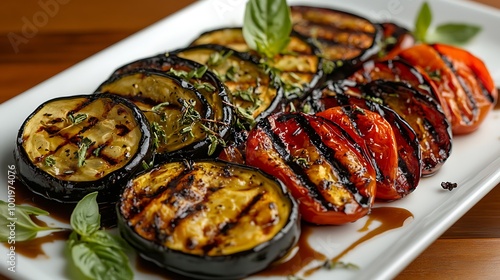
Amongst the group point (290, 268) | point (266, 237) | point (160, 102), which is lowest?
point (290, 268)

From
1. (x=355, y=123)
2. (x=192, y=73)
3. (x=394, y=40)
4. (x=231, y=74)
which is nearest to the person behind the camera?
(x=355, y=123)

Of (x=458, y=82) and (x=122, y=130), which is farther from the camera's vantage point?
(x=458, y=82)

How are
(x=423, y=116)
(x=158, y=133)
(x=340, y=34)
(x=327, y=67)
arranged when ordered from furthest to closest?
(x=340, y=34) < (x=327, y=67) < (x=423, y=116) < (x=158, y=133)

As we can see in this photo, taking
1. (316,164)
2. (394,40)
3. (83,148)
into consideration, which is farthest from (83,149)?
(394,40)

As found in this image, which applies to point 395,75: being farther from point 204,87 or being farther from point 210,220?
point 210,220

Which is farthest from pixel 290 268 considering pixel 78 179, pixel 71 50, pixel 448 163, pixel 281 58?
pixel 71 50

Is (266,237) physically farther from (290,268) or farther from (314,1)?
(314,1)

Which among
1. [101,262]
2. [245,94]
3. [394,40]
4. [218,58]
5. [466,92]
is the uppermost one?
[218,58]

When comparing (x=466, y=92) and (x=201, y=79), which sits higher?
(x=201, y=79)
